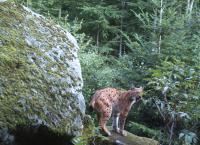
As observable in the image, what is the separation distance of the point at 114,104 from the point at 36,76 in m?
2.89

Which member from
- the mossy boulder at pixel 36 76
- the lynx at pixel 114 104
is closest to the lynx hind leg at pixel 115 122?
the lynx at pixel 114 104

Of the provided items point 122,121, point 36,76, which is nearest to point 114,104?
point 122,121

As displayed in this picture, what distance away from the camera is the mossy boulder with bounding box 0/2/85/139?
452 cm

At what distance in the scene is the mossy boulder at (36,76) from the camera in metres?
4.52

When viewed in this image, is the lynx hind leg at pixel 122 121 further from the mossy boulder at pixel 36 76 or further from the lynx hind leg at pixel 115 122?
the mossy boulder at pixel 36 76

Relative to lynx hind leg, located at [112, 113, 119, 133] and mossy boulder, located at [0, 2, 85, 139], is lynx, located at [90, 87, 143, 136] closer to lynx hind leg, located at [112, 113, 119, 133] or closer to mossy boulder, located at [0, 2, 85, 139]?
lynx hind leg, located at [112, 113, 119, 133]

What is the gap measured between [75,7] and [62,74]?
1753 cm

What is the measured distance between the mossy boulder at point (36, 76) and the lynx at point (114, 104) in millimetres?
1402

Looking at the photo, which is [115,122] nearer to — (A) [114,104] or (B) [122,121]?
(B) [122,121]

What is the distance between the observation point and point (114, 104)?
7602 mm

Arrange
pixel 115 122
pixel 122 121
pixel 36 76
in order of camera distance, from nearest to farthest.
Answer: pixel 36 76 → pixel 122 121 → pixel 115 122

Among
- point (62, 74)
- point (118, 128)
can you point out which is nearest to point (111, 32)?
point (118, 128)

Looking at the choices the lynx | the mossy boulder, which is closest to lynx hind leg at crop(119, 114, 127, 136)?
the lynx

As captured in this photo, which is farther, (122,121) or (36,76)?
(122,121)
